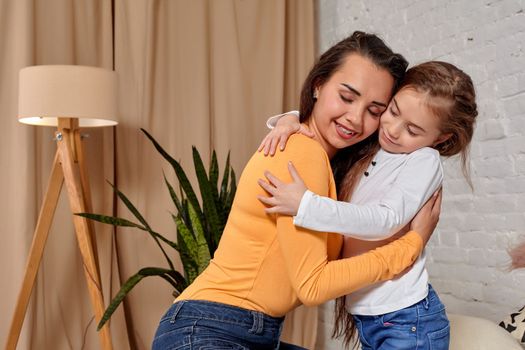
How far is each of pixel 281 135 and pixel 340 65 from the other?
253 millimetres

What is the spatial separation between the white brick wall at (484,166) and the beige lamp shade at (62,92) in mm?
1658

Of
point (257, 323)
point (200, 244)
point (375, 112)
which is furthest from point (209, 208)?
point (257, 323)

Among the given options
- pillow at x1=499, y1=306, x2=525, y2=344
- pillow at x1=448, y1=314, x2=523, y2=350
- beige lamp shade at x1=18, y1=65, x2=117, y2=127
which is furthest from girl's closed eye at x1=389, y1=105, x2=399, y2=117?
beige lamp shade at x1=18, y1=65, x2=117, y2=127

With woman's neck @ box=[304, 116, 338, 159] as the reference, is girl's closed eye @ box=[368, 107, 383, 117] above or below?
above

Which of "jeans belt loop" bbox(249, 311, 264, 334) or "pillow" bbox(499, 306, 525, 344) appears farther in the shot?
"pillow" bbox(499, 306, 525, 344)

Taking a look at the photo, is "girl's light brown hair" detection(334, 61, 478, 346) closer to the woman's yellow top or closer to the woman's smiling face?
the woman's smiling face

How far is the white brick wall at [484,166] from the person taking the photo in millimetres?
2662

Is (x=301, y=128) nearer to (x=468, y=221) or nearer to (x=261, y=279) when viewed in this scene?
(x=261, y=279)

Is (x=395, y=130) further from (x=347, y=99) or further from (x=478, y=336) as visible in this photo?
(x=478, y=336)

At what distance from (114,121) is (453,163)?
5.45 ft

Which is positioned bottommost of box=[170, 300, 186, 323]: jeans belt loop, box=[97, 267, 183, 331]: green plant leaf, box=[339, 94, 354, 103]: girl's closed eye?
box=[97, 267, 183, 331]: green plant leaf

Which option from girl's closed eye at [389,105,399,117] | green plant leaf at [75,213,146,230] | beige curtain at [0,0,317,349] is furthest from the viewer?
beige curtain at [0,0,317,349]

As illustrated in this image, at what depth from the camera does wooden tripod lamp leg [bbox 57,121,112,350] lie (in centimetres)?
286

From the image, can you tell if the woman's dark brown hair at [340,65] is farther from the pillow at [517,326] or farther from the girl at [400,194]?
the pillow at [517,326]
